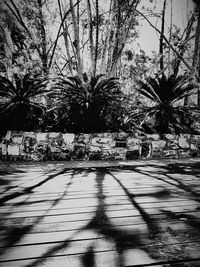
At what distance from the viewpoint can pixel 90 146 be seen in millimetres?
5859

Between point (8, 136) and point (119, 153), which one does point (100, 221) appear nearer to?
point (119, 153)

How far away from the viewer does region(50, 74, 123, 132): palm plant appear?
602 centimetres

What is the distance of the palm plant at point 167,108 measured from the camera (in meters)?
6.46

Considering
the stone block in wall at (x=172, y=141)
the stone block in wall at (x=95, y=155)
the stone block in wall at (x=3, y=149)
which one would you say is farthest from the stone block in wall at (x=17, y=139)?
the stone block in wall at (x=172, y=141)

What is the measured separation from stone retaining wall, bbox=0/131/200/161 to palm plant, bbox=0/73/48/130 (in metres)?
0.51

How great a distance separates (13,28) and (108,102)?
977 cm

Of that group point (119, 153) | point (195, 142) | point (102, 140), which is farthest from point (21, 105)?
point (195, 142)

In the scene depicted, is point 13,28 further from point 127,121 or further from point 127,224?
point 127,224

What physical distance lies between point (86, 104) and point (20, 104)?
1814mm

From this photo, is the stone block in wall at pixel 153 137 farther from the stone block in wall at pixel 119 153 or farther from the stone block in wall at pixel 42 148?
the stone block in wall at pixel 42 148

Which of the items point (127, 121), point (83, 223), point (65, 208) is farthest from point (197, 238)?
point (127, 121)

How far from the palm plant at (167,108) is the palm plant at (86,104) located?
86cm

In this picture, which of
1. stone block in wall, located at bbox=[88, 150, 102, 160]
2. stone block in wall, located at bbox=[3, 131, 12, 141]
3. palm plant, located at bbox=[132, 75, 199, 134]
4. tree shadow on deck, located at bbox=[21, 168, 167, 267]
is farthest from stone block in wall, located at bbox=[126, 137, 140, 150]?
tree shadow on deck, located at bbox=[21, 168, 167, 267]

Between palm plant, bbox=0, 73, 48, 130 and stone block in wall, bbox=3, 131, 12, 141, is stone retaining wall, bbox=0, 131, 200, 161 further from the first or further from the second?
palm plant, bbox=0, 73, 48, 130
